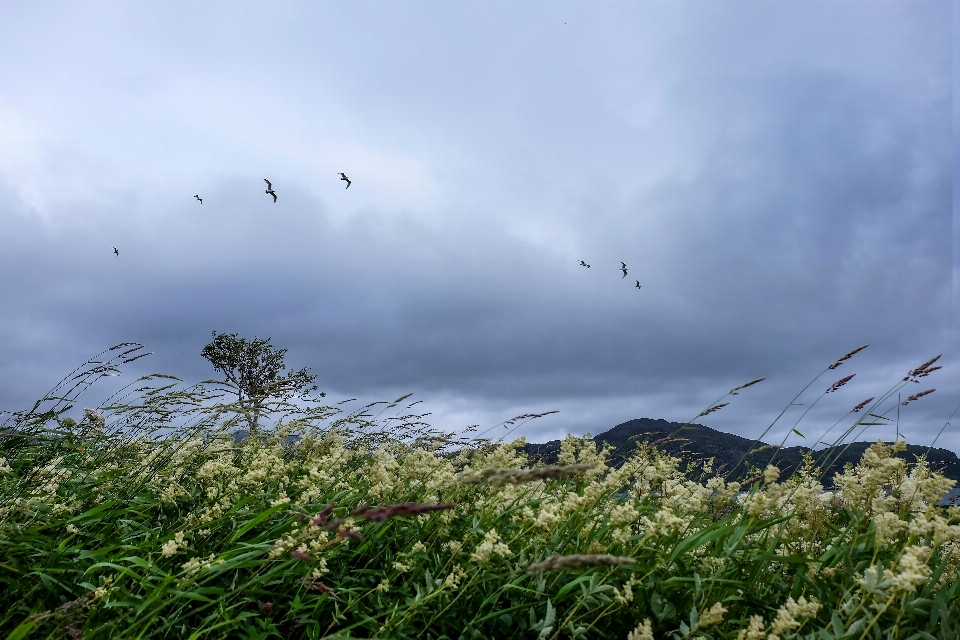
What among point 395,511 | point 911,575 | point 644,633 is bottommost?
point 644,633

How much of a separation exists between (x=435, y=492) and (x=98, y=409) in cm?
409

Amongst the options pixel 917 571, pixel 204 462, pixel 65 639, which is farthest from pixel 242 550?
pixel 917 571

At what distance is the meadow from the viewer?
327 centimetres

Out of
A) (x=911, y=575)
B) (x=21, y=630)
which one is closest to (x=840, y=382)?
(x=911, y=575)

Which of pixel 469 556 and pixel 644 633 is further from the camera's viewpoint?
pixel 469 556

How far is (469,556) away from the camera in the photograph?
164 inches

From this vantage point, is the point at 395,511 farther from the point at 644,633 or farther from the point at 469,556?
the point at 469,556

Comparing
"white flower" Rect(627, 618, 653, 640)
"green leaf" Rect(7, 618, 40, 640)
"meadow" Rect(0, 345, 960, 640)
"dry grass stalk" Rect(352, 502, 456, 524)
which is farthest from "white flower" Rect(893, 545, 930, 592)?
"green leaf" Rect(7, 618, 40, 640)

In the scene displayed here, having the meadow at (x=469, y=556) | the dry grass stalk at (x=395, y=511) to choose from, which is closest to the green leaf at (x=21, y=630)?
the meadow at (x=469, y=556)

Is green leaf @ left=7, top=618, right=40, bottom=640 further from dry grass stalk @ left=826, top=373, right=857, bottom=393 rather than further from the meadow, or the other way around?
dry grass stalk @ left=826, top=373, right=857, bottom=393

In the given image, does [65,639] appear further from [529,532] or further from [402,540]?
[529,532]

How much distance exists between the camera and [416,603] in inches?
123

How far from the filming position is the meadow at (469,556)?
327 centimetres

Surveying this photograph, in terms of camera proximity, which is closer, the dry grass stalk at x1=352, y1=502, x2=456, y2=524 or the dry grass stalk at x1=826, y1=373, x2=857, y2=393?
the dry grass stalk at x1=352, y1=502, x2=456, y2=524
